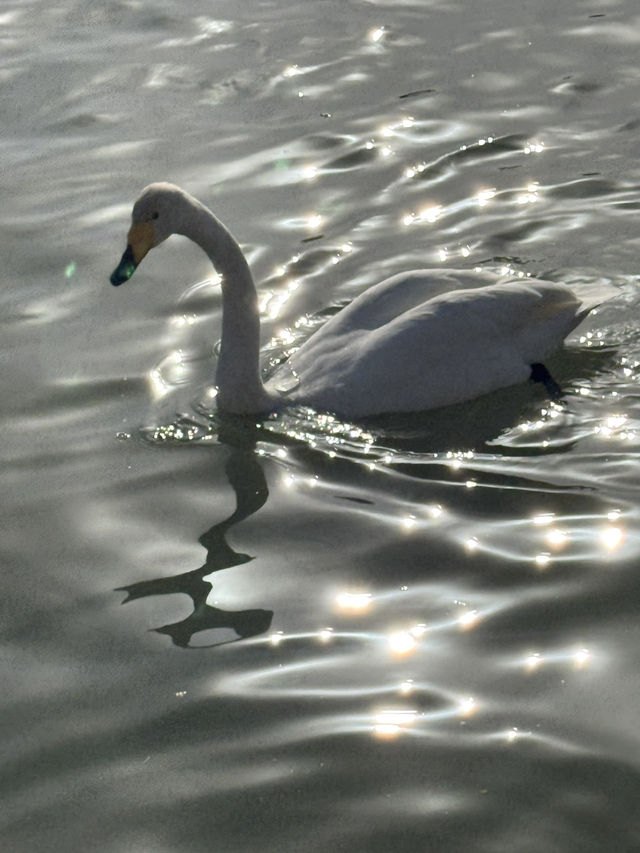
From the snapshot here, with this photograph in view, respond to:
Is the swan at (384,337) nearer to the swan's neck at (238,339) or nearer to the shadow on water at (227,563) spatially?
the swan's neck at (238,339)

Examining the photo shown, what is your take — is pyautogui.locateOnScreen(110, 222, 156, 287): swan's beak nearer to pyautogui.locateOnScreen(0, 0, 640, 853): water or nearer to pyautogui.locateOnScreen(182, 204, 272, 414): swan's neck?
pyautogui.locateOnScreen(182, 204, 272, 414): swan's neck

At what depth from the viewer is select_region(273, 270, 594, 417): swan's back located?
304 inches

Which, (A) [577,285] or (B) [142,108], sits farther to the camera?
(B) [142,108]

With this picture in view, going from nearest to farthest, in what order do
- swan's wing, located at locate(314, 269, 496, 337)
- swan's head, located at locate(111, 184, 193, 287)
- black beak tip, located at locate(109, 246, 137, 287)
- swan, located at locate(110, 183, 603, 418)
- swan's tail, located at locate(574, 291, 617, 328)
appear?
black beak tip, located at locate(109, 246, 137, 287), swan's head, located at locate(111, 184, 193, 287), swan, located at locate(110, 183, 603, 418), swan's wing, located at locate(314, 269, 496, 337), swan's tail, located at locate(574, 291, 617, 328)

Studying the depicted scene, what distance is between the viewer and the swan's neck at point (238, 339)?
7.80m

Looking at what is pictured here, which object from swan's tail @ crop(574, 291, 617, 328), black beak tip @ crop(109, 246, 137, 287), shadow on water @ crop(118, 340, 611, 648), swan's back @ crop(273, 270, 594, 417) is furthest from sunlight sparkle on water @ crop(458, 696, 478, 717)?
swan's tail @ crop(574, 291, 617, 328)

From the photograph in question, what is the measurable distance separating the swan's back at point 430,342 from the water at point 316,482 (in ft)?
0.51

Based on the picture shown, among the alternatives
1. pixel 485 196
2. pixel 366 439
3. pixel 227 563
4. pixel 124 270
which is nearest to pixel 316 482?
pixel 366 439

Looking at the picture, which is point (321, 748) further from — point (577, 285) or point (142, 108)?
point (142, 108)

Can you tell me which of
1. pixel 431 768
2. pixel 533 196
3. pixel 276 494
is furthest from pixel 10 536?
pixel 533 196

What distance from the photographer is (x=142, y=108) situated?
12008 mm

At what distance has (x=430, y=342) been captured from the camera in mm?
7785

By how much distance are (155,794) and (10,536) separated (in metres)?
2.12

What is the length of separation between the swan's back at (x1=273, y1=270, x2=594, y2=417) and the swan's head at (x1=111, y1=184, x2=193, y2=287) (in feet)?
3.65
